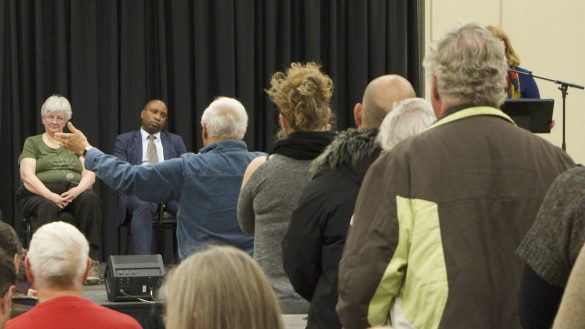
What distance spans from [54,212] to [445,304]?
5.25m

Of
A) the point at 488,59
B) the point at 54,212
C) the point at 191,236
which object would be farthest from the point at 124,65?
the point at 488,59

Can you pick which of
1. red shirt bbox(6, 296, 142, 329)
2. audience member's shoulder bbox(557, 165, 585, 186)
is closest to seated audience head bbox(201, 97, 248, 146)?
red shirt bbox(6, 296, 142, 329)

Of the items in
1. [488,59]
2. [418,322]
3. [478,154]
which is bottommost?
[418,322]

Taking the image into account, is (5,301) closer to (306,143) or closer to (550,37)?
(306,143)

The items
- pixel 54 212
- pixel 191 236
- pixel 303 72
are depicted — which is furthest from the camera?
pixel 54 212

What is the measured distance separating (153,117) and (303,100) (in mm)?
4510

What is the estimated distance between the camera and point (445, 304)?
7.64 feet

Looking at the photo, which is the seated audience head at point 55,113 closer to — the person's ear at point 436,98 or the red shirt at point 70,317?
the red shirt at point 70,317

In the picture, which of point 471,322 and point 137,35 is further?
point 137,35

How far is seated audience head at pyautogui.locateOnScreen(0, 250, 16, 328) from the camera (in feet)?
9.99

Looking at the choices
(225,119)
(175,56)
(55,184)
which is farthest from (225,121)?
(175,56)

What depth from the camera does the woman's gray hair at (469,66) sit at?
7.86 feet

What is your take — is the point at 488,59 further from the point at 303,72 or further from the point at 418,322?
the point at 303,72

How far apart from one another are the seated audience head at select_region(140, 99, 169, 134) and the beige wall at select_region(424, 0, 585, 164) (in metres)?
2.37
